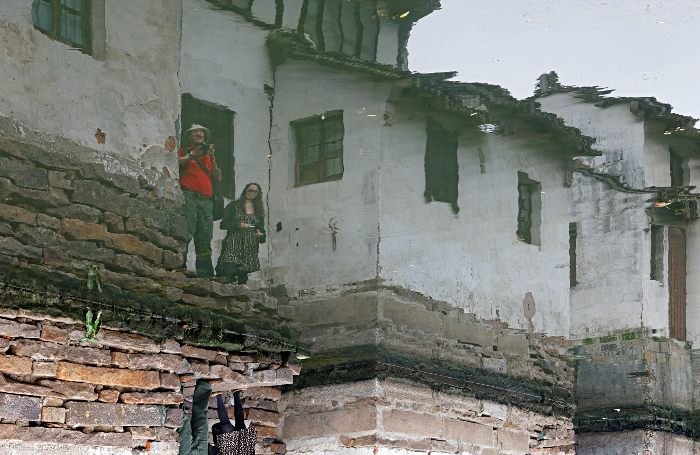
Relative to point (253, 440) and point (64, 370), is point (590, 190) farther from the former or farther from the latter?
point (64, 370)

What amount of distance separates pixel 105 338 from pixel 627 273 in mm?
5301

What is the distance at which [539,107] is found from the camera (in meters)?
5.98

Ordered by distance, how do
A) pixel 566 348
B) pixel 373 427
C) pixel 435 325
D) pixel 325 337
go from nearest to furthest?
pixel 373 427, pixel 325 337, pixel 435 325, pixel 566 348

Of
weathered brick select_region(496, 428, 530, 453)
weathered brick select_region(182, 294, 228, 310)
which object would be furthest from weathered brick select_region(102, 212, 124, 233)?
weathered brick select_region(496, 428, 530, 453)

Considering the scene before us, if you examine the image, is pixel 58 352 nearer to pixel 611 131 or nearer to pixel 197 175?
pixel 197 175

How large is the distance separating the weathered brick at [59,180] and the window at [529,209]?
3800mm

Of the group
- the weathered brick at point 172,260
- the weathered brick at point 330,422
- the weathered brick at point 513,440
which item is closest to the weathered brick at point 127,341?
the weathered brick at point 172,260

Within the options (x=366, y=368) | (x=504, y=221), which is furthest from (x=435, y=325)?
(x=504, y=221)

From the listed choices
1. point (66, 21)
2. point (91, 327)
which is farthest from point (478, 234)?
point (66, 21)

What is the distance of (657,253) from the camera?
7.31 meters

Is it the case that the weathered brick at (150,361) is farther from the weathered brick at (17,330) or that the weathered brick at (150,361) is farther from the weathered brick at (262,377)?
the weathered brick at (262,377)

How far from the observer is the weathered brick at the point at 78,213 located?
3592mm

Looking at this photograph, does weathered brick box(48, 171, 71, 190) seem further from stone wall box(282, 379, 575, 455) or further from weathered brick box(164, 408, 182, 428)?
stone wall box(282, 379, 575, 455)

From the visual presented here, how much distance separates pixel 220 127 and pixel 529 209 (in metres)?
2.93
